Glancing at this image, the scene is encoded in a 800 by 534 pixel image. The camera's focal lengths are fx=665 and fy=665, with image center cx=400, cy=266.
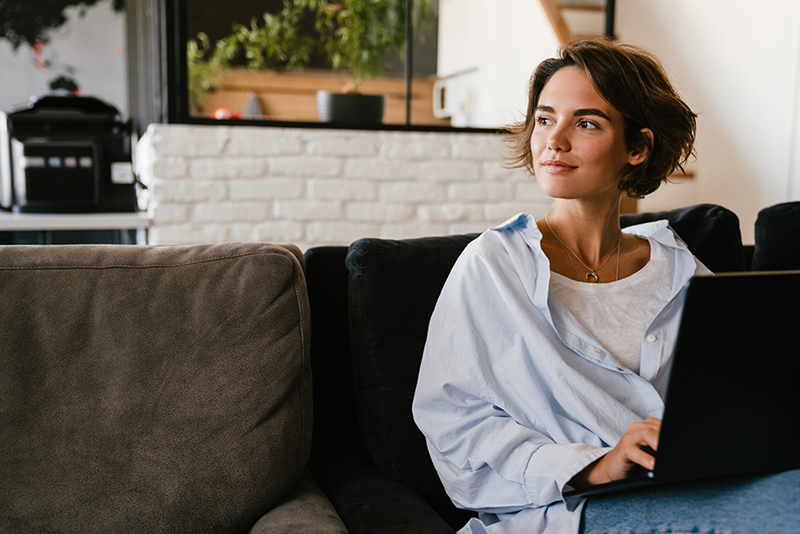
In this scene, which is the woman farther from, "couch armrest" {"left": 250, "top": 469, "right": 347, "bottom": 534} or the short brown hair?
"couch armrest" {"left": 250, "top": 469, "right": 347, "bottom": 534}

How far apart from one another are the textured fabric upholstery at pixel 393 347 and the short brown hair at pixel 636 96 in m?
0.40

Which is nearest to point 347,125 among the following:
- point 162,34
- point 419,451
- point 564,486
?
point 162,34

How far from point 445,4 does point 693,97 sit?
7.08 feet

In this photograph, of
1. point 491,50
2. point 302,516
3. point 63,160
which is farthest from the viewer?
point 491,50

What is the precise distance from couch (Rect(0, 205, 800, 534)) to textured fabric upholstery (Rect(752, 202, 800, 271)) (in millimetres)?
858

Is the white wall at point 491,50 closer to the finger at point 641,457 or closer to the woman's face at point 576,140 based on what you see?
the woman's face at point 576,140

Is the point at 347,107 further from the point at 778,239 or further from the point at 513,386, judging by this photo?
the point at 513,386

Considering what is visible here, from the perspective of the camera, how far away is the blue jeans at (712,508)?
76 cm

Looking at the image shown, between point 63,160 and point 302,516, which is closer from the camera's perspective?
point 302,516

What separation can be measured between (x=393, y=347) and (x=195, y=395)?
341 millimetres

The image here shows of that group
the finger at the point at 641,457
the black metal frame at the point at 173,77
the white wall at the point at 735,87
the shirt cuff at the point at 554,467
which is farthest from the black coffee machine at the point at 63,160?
the white wall at the point at 735,87

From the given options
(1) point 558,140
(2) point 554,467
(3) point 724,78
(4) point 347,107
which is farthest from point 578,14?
(2) point 554,467

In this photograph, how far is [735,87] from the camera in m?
3.23

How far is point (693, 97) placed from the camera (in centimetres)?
348
